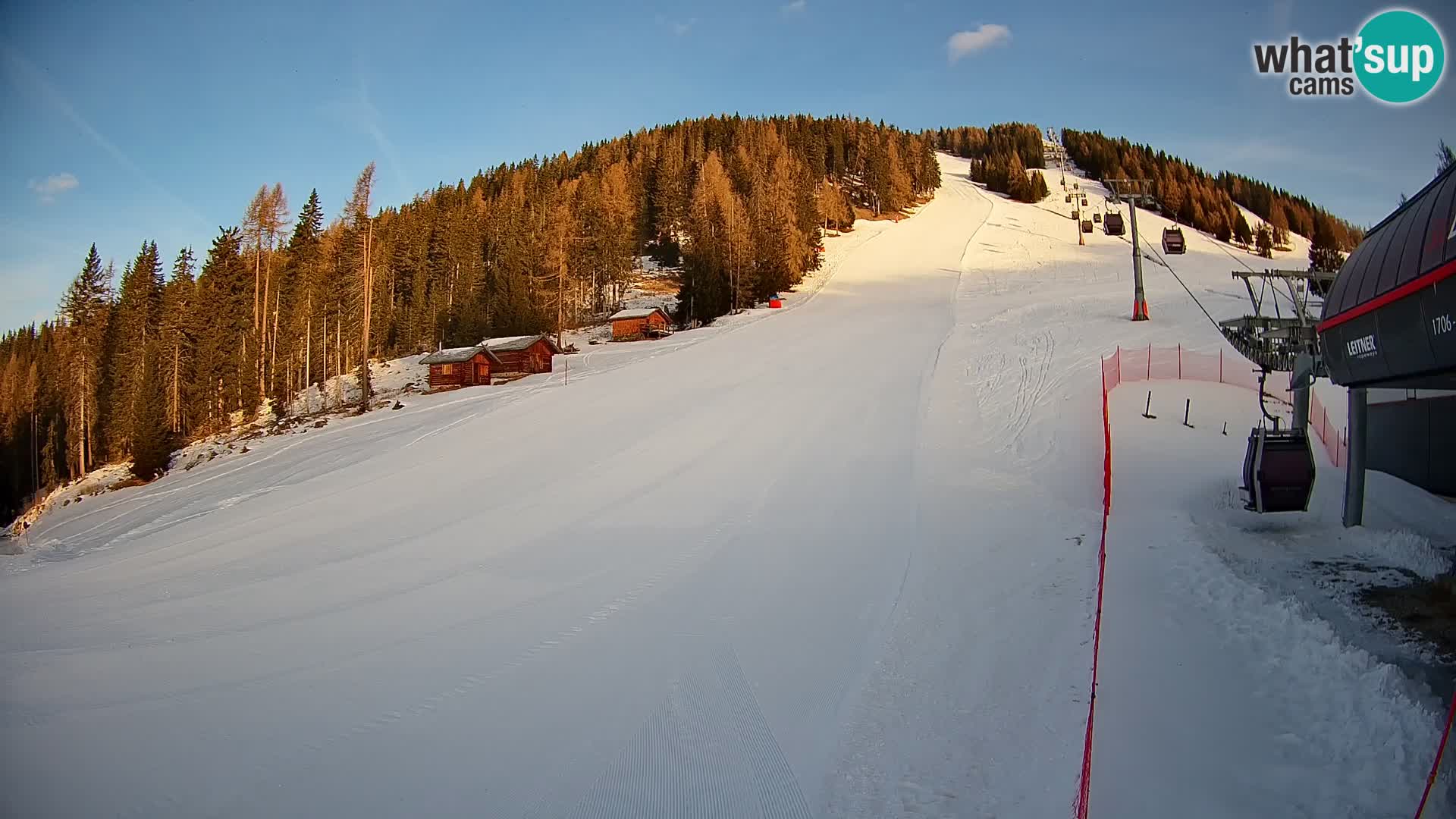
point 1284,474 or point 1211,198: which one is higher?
point 1211,198

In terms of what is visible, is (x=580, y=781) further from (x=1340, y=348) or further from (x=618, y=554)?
(x=1340, y=348)

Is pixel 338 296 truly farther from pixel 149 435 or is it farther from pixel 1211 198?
pixel 1211 198

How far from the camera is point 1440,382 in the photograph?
9.62 m

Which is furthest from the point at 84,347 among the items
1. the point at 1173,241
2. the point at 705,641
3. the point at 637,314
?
the point at 1173,241

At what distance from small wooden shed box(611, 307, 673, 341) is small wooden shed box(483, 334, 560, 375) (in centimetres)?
917

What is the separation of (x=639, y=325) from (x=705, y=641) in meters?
47.6

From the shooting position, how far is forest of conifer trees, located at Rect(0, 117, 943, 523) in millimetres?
47031

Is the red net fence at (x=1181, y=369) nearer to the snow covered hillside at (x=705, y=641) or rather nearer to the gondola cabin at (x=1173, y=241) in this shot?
the snow covered hillside at (x=705, y=641)

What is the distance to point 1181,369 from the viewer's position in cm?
2292

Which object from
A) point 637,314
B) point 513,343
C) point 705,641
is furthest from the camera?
point 637,314

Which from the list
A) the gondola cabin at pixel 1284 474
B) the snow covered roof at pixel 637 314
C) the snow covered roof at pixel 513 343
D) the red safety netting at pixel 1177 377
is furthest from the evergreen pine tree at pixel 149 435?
the gondola cabin at pixel 1284 474

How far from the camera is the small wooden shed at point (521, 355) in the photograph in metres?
46.1

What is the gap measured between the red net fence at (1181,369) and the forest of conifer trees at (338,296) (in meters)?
34.2

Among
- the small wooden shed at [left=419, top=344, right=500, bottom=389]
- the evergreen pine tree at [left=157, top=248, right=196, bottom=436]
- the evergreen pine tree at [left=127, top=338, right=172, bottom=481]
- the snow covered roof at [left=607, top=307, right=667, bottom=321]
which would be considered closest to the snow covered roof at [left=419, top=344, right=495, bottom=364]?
the small wooden shed at [left=419, top=344, right=500, bottom=389]
